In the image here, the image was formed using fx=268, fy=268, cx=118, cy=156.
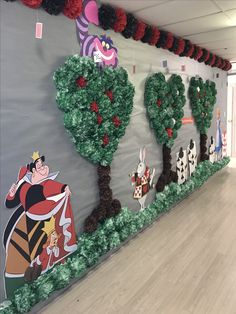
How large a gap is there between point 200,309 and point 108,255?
3.25 feet

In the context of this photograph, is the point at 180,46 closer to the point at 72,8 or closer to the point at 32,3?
the point at 72,8

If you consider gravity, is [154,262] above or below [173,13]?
below

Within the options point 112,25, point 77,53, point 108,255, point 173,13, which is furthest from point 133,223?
point 173,13

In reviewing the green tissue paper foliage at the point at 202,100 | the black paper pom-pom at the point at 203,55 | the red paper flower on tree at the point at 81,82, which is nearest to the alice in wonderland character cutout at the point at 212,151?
the green tissue paper foliage at the point at 202,100

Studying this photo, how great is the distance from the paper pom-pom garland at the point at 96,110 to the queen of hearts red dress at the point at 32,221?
0.30 m

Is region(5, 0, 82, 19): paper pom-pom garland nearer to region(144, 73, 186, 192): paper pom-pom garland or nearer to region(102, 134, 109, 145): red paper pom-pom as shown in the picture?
region(102, 134, 109, 145): red paper pom-pom

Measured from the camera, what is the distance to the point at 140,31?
272 centimetres

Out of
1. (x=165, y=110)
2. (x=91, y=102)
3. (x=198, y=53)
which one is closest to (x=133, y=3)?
(x=91, y=102)

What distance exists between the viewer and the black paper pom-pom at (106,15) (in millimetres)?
2275

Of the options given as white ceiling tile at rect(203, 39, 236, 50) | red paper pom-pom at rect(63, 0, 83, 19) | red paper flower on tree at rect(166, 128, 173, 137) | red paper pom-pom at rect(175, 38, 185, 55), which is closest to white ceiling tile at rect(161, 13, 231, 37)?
red paper pom-pom at rect(175, 38, 185, 55)

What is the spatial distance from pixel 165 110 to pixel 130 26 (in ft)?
3.63

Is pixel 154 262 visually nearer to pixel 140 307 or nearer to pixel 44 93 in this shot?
pixel 140 307

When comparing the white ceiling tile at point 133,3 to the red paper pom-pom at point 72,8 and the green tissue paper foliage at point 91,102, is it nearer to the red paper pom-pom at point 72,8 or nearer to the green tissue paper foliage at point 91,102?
the red paper pom-pom at point 72,8

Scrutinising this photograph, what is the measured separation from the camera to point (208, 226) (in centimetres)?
328
